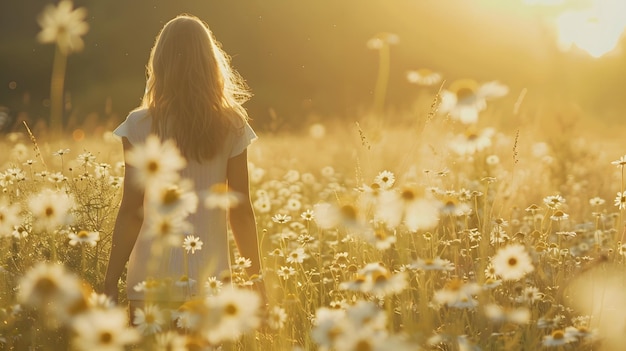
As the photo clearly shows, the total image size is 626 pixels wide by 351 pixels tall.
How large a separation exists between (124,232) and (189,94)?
0.59 meters

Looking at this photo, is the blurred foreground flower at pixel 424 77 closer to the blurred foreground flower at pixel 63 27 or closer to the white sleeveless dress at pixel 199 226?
the white sleeveless dress at pixel 199 226

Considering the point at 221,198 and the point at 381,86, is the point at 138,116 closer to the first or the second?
the point at 221,198

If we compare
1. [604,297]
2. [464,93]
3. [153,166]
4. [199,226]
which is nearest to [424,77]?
[464,93]

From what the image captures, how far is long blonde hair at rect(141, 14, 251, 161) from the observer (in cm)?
312

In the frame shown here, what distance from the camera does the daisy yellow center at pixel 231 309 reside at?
179 centimetres

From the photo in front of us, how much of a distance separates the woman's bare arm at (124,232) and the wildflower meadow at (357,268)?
0.09 meters

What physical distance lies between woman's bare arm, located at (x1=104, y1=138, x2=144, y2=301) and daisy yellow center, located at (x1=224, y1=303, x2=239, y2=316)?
1374 millimetres

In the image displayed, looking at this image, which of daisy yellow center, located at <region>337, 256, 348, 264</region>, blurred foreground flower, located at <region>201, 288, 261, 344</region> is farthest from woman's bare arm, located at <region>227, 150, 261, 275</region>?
blurred foreground flower, located at <region>201, 288, 261, 344</region>

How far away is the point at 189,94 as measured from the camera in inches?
124

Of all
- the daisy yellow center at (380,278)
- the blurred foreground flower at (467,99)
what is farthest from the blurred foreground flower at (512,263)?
the daisy yellow center at (380,278)

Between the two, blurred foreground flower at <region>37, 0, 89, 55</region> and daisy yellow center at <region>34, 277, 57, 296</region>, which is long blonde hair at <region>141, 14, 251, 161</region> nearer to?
blurred foreground flower at <region>37, 0, 89, 55</region>

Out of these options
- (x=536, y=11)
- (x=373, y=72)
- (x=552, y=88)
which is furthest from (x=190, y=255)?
(x=373, y=72)

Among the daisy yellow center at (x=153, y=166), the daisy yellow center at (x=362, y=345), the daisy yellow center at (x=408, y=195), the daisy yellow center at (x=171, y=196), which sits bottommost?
the daisy yellow center at (x=362, y=345)

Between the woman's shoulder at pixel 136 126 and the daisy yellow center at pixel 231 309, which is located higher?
the woman's shoulder at pixel 136 126
